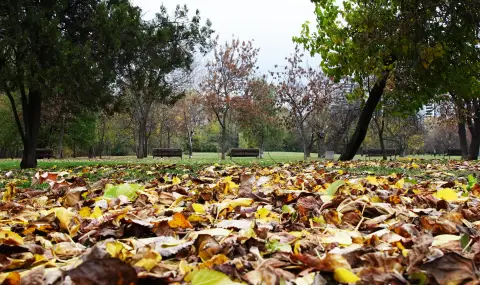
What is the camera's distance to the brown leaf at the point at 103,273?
2.79ft

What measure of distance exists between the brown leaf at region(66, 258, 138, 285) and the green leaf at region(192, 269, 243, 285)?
141 millimetres

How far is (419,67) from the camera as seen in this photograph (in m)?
9.17

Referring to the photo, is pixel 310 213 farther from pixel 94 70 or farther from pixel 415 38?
pixel 94 70

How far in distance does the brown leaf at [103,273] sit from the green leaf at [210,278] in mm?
141

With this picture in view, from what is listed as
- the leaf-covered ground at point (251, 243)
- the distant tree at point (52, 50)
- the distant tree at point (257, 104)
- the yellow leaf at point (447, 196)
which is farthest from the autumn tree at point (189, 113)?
the leaf-covered ground at point (251, 243)

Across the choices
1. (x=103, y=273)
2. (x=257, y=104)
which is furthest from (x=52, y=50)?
(x=257, y=104)

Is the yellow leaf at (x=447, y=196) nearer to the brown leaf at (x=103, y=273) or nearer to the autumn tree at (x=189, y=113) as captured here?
the brown leaf at (x=103, y=273)

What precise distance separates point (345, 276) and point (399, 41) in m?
8.96

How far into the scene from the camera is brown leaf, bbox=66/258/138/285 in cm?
85

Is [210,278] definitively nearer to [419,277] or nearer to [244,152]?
[419,277]

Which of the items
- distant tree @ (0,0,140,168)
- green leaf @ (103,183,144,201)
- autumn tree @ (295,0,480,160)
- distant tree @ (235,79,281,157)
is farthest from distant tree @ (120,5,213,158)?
distant tree @ (235,79,281,157)

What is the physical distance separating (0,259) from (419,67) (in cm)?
963

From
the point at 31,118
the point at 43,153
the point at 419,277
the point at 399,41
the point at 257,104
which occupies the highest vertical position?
the point at 257,104

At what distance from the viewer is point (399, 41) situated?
884cm
